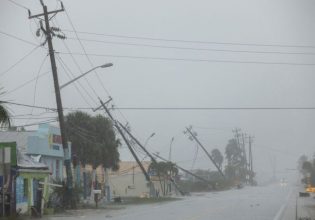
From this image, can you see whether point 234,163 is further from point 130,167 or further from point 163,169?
point 163,169

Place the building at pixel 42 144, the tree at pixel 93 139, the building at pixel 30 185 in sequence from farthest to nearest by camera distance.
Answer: the tree at pixel 93 139, the building at pixel 42 144, the building at pixel 30 185

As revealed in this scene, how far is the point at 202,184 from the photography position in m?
108

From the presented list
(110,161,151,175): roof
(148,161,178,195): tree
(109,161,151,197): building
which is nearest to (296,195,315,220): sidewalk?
(148,161,178,195): tree

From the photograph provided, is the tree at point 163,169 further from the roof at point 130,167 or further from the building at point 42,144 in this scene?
the building at point 42,144

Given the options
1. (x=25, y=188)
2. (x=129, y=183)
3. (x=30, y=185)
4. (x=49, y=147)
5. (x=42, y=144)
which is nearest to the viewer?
(x=25, y=188)

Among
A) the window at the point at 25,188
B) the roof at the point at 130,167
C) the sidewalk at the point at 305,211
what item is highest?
the roof at the point at 130,167

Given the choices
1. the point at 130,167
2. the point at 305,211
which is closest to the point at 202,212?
the point at 305,211

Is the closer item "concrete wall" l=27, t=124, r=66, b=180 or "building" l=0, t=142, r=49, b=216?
"building" l=0, t=142, r=49, b=216

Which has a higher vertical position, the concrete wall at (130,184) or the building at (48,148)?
the building at (48,148)

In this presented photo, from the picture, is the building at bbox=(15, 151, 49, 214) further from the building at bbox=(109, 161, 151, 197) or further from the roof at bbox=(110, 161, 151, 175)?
the roof at bbox=(110, 161, 151, 175)

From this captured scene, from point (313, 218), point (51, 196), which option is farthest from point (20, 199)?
point (313, 218)

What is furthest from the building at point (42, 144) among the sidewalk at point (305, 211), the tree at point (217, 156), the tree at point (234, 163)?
the tree at point (217, 156)

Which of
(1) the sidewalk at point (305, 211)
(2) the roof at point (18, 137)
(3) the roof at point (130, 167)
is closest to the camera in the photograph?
(1) the sidewalk at point (305, 211)

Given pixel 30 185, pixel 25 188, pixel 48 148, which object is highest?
pixel 48 148
